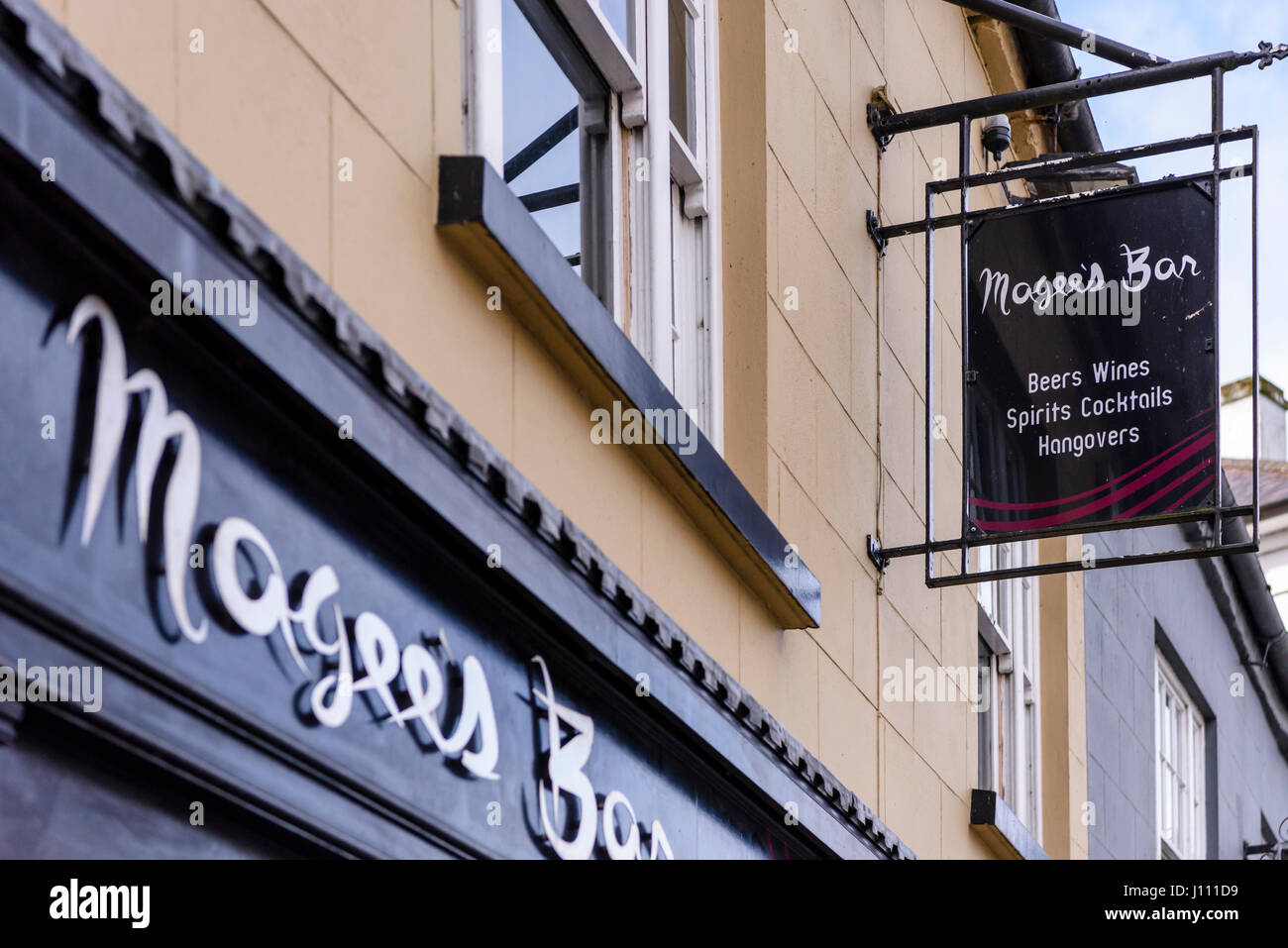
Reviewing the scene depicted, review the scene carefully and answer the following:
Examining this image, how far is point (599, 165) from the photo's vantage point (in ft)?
18.3

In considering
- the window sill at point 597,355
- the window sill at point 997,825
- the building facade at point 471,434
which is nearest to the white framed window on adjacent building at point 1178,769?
the window sill at point 997,825

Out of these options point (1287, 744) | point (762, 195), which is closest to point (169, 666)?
point (762, 195)

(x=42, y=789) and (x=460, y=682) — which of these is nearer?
(x=42, y=789)

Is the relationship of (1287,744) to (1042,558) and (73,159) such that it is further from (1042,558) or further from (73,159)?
(73,159)

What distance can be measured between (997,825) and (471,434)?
16.7 ft

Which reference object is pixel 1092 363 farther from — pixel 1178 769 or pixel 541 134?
pixel 1178 769

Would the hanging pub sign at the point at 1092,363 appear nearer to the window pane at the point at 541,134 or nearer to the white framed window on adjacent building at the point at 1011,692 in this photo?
the window pane at the point at 541,134

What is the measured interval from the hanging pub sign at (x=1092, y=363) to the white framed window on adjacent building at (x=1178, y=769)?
7.42 meters

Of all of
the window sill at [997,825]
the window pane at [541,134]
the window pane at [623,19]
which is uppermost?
the window pane at [623,19]

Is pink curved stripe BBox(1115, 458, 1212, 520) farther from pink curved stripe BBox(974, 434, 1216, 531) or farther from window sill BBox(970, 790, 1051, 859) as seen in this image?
window sill BBox(970, 790, 1051, 859)

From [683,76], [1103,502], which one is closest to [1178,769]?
[1103,502]

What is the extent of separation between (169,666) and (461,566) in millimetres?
1083

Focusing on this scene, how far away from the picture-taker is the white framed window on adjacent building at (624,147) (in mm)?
4988
